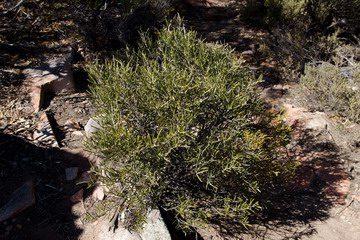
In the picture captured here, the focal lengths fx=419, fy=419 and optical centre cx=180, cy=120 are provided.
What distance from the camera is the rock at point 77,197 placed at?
12.5ft

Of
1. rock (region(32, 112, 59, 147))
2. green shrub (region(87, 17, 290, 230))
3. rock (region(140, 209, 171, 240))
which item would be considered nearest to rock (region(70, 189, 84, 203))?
green shrub (region(87, 17, 290, 230))

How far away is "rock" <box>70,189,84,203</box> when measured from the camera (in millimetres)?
3811

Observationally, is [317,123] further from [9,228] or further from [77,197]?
[9,228]

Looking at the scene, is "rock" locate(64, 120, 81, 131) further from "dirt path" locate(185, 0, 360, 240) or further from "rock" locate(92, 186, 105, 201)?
"dirt path" locate(185, 0, 360, 240)

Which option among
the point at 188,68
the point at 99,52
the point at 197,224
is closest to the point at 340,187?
the point at 197,224

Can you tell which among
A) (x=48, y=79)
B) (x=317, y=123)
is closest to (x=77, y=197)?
(x=48, y=79)

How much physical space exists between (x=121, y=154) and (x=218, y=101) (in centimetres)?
81

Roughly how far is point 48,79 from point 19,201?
166cm

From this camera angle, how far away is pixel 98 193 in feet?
12.7

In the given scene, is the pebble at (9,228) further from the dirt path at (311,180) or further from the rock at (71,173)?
the dirt path at (311,180)

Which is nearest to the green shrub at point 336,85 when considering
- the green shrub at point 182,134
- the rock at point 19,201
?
the green shrub at point 182,134

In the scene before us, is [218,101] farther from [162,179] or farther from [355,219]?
[355,219]

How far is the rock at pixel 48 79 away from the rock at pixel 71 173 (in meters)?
0.99

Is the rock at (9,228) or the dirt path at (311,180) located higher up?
the dirt path at (311,180)
